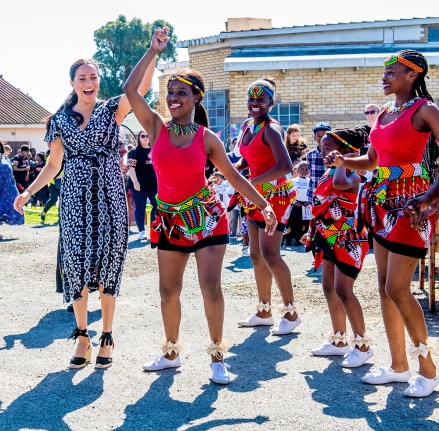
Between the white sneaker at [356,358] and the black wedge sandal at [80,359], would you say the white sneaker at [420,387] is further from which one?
the black wedge sandal at [80,359]

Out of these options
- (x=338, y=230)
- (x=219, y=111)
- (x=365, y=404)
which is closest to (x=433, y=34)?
(x=219, y=111)

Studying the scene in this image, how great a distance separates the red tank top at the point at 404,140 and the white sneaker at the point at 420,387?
1.40m

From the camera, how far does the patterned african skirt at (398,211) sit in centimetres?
473

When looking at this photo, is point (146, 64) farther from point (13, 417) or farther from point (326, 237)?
point (13, 417)

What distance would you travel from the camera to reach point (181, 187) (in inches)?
206

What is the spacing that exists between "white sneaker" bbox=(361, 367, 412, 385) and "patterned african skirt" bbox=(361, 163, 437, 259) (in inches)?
34.9

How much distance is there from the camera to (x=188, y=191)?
525 cm

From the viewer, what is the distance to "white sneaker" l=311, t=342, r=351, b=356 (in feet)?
19.5

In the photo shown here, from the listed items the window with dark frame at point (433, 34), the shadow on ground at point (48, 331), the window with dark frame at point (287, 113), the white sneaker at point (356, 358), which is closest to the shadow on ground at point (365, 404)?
the white sneaker at point (356, 358)

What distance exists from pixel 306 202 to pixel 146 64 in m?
8.53

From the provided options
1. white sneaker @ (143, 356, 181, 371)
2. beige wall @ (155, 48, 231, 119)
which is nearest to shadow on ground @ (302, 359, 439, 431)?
white sneaker @ (143, 356, 181, 371)

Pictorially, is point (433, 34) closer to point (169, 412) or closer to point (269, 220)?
point (269, 220)

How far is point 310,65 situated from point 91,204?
53.8ft

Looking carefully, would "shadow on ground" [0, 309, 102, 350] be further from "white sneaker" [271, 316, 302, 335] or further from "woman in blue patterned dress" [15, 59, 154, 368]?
"white sneaker" [271, 316, 302, 335]
